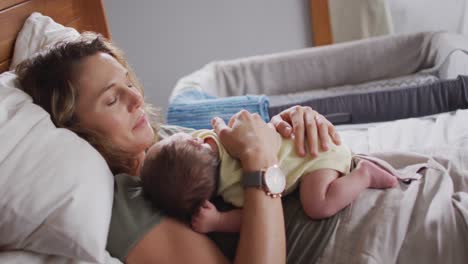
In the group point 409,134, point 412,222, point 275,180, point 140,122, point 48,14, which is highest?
point 48,14

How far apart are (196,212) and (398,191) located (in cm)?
44

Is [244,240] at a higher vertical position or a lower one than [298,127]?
lower

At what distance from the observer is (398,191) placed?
3.64 feet

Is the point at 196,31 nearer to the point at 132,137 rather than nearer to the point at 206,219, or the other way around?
the point at 132,137

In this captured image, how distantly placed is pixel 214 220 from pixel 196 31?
7.87 feet

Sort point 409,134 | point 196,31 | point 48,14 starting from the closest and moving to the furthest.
→ point 48,14 < point 409,134 < point 196,31

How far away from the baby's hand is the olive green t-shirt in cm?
7

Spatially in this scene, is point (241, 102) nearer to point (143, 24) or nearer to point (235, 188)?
point (235, 188)

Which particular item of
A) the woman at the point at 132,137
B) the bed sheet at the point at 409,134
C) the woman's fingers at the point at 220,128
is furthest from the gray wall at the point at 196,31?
the woman's fingers at the point at 220,128

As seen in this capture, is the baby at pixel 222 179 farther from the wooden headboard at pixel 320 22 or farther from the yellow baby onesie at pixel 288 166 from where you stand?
the wooden headboard at pixel 320 22

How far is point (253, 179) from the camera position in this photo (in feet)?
3.51

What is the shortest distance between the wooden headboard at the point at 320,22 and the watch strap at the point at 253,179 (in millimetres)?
2255

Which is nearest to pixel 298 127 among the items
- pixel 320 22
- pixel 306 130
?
pixel 306 130

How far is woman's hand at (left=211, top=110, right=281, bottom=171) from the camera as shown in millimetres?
1101
